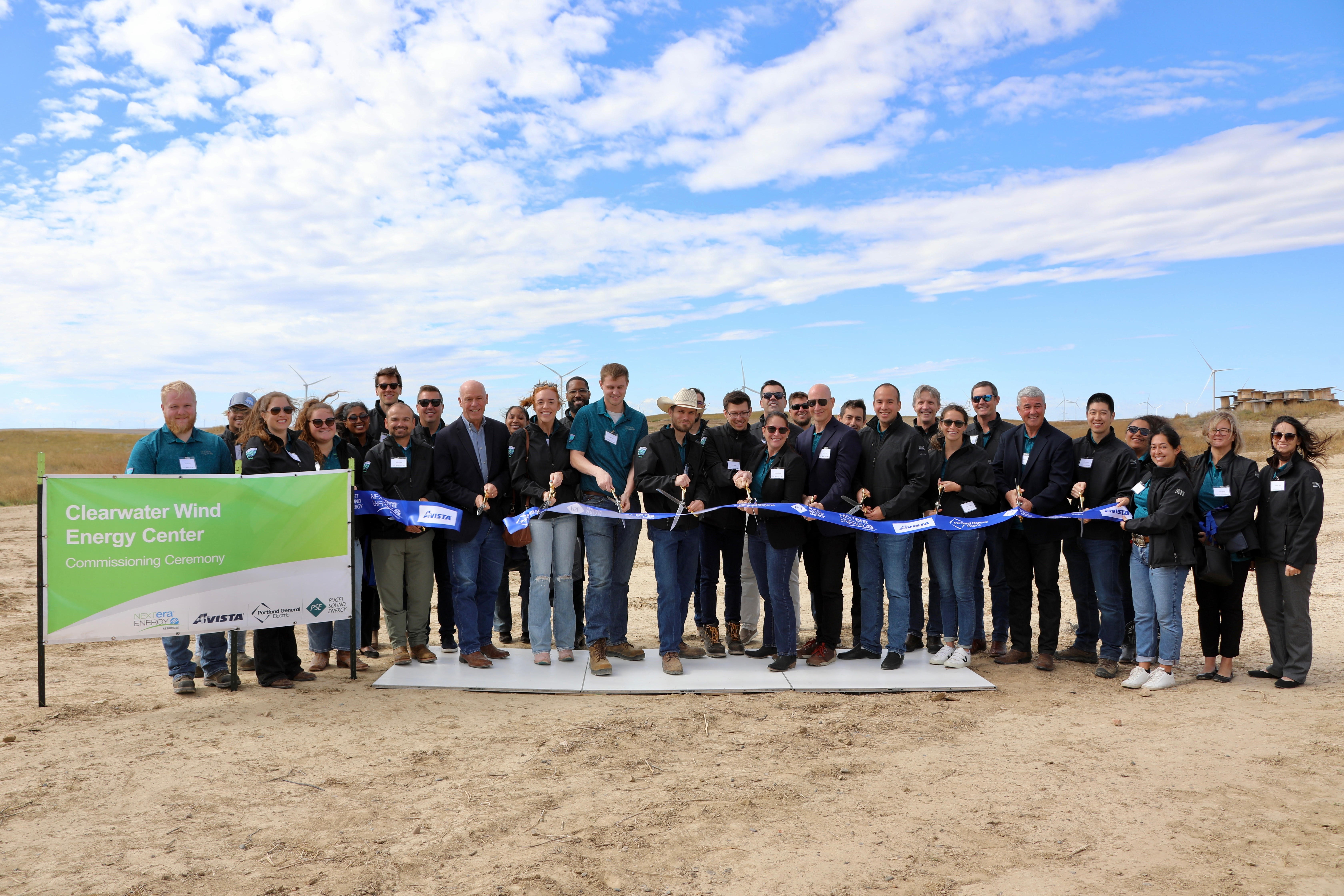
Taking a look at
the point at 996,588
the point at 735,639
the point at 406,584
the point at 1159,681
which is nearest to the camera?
the point at 1159,681

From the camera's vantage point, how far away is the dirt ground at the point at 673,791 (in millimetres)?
3820

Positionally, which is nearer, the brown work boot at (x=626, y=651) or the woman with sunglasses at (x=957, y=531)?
the woman with sunglasses at (x=957, y=531)

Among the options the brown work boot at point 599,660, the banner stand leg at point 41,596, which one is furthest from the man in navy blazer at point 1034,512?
the banner stand leg at point 41,596

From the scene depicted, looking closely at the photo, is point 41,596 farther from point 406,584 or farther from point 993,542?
point 993,542

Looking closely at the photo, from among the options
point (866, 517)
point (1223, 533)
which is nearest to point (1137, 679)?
point (1223, 533)

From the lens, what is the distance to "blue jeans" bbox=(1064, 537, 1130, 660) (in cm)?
726

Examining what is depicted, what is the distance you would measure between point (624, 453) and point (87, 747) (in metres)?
4.34

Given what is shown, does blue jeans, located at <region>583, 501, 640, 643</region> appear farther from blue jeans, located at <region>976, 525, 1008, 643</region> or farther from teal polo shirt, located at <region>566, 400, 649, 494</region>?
blue jeans, located at <region>976, 525, 1008, 643</region>

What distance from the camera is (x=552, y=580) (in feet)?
23.7

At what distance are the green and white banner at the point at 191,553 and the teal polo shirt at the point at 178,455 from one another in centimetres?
28

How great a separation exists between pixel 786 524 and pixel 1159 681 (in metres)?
3.31

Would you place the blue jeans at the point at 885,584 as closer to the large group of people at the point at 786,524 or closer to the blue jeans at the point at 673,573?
the large group of people at the point at 786,524

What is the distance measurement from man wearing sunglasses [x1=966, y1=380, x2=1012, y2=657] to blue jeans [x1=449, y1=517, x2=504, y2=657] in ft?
14.7

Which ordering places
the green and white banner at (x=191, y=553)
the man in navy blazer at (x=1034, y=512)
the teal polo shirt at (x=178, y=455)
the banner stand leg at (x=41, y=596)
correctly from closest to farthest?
the banner stand leg at (x=41, y=596) < the green and white banner at (x=191, y=553) < the teal polo shirt at (x=178, y=455) < the man in navy blazer at (x=1034, y=512)
